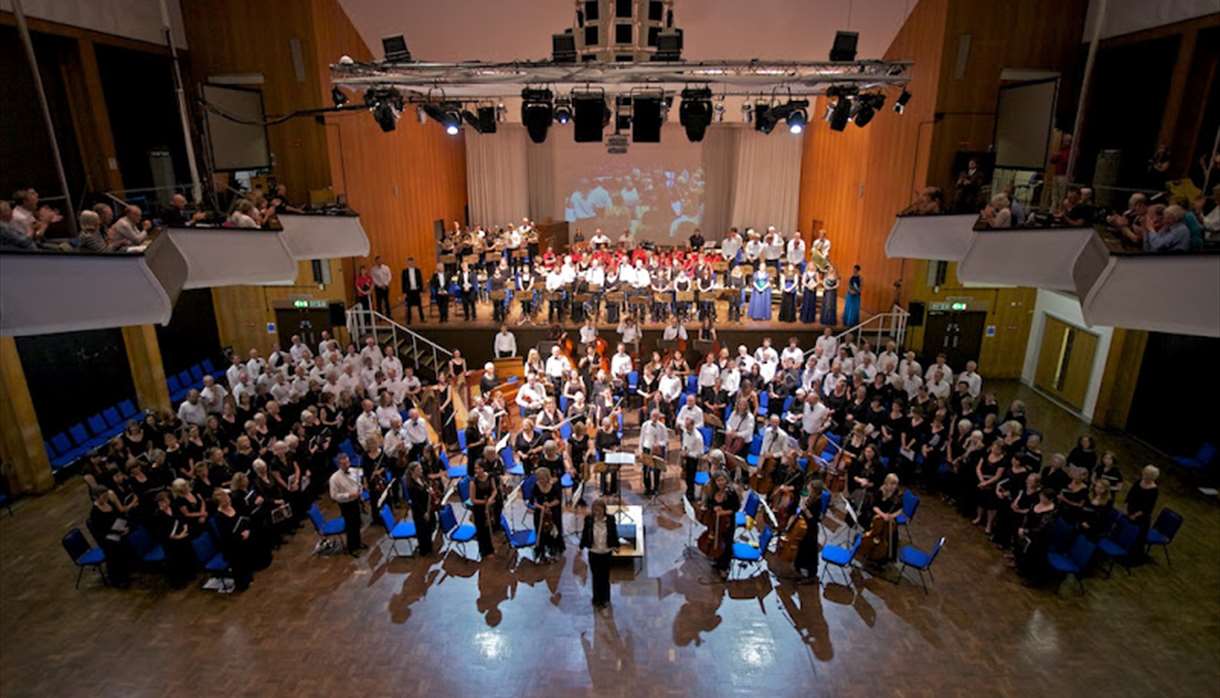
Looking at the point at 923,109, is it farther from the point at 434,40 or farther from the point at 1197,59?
the point at 434,40

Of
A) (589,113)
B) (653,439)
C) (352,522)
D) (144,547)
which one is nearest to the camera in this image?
(144,547)

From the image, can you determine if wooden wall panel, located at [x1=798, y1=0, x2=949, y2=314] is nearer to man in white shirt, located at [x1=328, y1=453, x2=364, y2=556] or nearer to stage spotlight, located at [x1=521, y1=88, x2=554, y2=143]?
stage spotlight, located at [x1=521, y1=88, x2=554, y2=143]

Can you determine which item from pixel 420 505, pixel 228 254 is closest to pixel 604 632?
pixel 420 505

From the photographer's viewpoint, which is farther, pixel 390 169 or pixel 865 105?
pixel 390 169

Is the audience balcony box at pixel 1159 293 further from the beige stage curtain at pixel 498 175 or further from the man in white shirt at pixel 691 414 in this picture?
the beige stage curtain at pixel 498 175

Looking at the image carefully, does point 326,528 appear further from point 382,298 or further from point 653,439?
point 382,298

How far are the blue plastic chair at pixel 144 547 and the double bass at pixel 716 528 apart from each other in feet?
20.5

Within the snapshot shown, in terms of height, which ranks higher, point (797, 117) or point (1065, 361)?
point (797, 117)

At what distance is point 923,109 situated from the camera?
12.7 meters

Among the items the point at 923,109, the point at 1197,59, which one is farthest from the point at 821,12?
the point at 1197,59

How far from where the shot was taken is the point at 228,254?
5.92m

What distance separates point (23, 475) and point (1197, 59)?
62.3 ft

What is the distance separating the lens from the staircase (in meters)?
13.5

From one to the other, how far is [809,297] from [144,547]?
12.1 m
